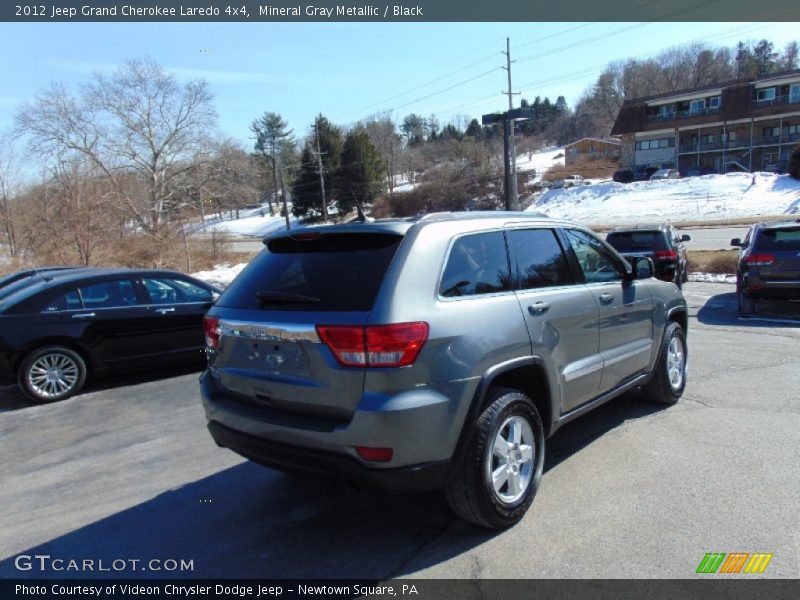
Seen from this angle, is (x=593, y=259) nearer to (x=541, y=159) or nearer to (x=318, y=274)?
(x=318, y=274)

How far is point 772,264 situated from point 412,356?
909 centimetres

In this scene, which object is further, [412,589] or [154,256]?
[154,256]

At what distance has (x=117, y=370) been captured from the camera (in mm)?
7160

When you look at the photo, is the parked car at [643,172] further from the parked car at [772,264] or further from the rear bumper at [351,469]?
the rear bumper at [351,469]

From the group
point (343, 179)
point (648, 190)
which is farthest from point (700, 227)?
point (343, 179)

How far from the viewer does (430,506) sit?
3611 millimetres

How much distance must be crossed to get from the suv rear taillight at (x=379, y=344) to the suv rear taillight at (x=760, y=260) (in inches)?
353

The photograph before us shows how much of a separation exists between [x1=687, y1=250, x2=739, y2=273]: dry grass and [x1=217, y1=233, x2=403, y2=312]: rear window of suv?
48.2 feet

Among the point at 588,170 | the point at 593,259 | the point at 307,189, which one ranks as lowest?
the point at 593,259

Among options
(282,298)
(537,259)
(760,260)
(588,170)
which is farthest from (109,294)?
(588,170)

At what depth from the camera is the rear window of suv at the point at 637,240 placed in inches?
479

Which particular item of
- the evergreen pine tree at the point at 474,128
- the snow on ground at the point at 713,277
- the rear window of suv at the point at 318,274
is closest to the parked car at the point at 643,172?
the snow on ground at the point at 713,277

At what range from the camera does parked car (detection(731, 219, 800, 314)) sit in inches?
361

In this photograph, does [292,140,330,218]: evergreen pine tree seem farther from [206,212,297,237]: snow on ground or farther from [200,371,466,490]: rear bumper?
[200,371,466,490]: rear bumper
